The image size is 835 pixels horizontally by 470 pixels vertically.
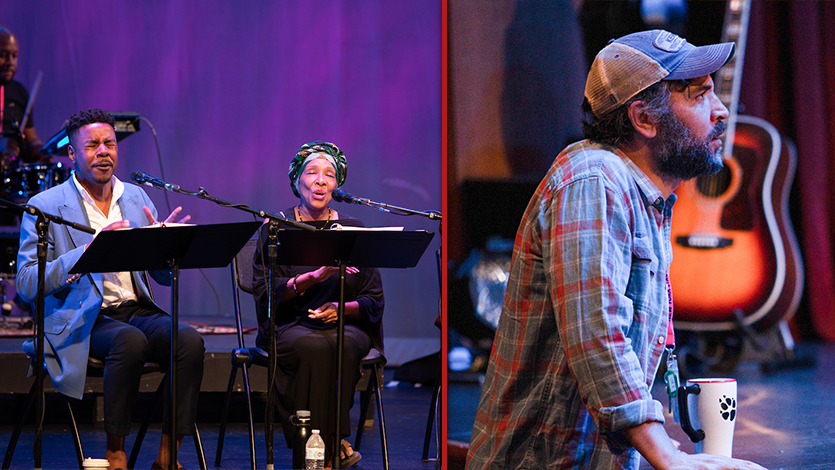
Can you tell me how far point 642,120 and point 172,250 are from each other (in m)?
1.69

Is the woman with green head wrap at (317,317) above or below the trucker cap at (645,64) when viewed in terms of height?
below

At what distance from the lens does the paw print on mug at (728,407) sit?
7.20 feet

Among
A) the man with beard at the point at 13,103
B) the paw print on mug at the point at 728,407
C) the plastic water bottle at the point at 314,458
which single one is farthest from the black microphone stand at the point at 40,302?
the man with beard at the point at 13,103

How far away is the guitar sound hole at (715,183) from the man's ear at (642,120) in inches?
26.4

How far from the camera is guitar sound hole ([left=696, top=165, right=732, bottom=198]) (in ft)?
7.91

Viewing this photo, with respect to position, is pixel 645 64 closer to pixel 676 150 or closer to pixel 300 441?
pixel 676 150

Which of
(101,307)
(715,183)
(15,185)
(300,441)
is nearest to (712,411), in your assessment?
(715,183)

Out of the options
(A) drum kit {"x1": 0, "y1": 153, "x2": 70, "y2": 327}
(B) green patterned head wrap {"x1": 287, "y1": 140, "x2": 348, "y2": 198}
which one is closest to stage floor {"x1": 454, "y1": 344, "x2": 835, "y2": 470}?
(B) green patterned head wrap {"x1": 287, "y1": 140, "x2": 348, "y2": 198}

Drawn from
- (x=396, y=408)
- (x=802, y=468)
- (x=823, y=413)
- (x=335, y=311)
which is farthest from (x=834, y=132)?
(x=396, y=408)

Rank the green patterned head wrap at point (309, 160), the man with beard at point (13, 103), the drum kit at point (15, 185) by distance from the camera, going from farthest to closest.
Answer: the man with beard at point (13, 103) → the drum kit at point (15, 185) → the green patterned head wrap at point (309, 160)

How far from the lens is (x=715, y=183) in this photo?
2420mm

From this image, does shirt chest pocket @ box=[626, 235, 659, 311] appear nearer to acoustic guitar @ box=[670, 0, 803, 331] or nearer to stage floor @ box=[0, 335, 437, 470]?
acoustic guitar @ box=[670, 0, 803, 331]

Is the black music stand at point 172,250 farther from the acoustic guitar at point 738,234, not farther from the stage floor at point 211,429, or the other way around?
the acoustic guitar at point 738,234

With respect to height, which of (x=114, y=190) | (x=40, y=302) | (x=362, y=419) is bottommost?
(x=362, y=419)
